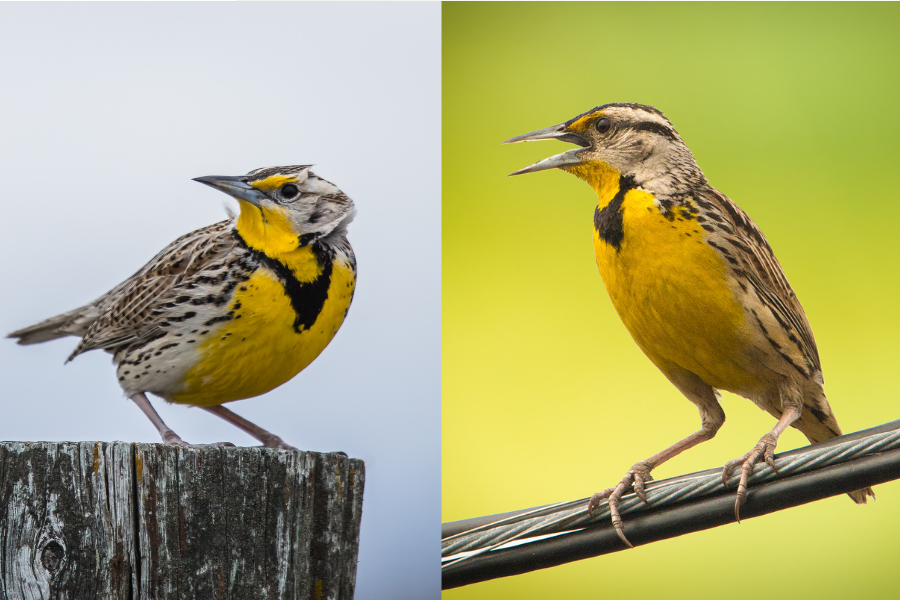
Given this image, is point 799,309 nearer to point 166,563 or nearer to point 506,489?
point 506,489

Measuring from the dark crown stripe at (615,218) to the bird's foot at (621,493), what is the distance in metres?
0.64

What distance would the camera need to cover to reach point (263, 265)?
80.5 inches

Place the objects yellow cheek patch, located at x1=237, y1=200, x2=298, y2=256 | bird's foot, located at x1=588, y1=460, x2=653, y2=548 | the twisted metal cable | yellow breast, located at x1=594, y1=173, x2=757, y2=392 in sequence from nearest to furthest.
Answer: the twisted metal cable
bird's foot, located at x1=588, y1=460, x2=653, y2=548
yellow cheek patch, located at x1=237, y1=200, x2=298, y2=256
yellow breast, located at x1=594, y1=173, x2=757, y2=392

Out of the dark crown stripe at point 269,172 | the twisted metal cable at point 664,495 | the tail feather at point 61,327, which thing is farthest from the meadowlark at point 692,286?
the tail feather at point 61,327

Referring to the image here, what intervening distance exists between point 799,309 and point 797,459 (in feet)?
2.48

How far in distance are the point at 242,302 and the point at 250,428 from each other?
49 centimetres

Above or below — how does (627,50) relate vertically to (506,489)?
above

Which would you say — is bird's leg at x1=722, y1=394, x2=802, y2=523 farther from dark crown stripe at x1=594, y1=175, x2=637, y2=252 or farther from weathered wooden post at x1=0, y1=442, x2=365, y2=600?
weathered wooden post at x1=0, y1=442, x2=365, y2=600

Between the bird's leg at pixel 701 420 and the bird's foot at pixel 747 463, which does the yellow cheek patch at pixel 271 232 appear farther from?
the bird's foot at pixel 747 463

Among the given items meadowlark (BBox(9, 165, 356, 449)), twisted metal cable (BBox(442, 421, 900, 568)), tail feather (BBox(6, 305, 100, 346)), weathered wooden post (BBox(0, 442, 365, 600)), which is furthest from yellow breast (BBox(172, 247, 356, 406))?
weathered wooden post (BBox(0, 442, 365, 600))

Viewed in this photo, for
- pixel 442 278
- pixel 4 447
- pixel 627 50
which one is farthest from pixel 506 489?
pixel 4 447

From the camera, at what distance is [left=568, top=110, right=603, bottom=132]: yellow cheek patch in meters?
2.47

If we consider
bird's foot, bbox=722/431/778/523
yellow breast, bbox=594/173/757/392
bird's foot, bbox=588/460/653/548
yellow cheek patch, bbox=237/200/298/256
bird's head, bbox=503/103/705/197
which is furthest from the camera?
bird's head, bbox=503/103/705/197

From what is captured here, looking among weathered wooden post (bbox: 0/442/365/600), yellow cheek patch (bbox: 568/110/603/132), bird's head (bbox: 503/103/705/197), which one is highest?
yellow cheek patch (bbox: 568/110/603/132)
